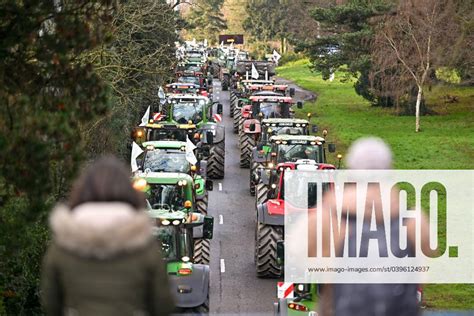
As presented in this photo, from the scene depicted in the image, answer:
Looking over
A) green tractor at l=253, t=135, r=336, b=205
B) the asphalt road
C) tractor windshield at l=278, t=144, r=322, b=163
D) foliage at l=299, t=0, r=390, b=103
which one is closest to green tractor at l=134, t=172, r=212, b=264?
the asphalt road

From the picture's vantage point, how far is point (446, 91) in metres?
49.8

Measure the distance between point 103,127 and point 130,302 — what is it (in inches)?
797

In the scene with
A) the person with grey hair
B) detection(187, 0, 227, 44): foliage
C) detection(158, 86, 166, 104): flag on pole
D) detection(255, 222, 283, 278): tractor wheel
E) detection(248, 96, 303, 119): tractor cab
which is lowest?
detection(255, 222, 283, 278): tractor wheel

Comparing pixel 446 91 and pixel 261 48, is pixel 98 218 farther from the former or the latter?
pixel 261 48

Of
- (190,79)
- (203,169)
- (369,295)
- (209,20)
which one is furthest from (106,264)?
(209,20)

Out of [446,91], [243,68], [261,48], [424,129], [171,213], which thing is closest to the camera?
[171,213]

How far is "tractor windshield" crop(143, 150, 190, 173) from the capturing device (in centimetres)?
2344

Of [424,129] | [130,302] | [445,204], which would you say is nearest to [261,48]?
[424,129]

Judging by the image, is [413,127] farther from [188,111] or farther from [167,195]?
[167,195]

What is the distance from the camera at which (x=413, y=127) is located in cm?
4231

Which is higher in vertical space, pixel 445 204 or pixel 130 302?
pixel 130 302

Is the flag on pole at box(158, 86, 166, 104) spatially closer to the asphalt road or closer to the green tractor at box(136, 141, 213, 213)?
the asphalt road

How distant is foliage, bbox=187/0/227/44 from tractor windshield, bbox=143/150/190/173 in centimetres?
8556

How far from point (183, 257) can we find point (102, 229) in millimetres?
10088
